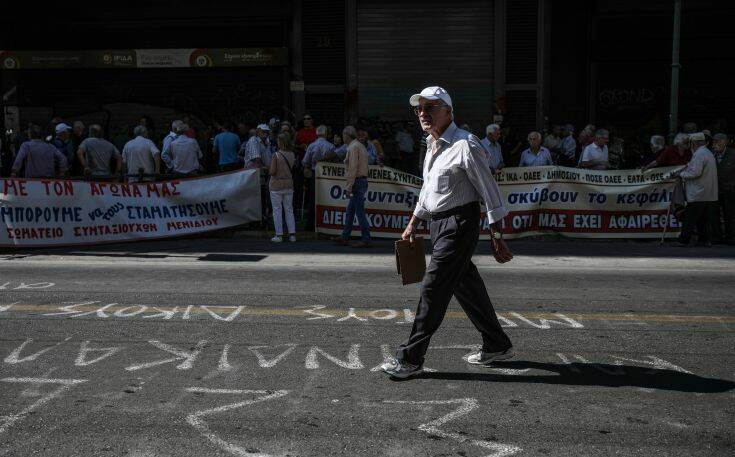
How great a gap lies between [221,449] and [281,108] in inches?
726

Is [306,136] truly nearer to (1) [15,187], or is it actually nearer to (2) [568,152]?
(2) [568,152]

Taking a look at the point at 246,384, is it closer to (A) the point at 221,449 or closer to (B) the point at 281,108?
(A) the point at 221,449

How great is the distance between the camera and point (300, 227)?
1544 centimetres

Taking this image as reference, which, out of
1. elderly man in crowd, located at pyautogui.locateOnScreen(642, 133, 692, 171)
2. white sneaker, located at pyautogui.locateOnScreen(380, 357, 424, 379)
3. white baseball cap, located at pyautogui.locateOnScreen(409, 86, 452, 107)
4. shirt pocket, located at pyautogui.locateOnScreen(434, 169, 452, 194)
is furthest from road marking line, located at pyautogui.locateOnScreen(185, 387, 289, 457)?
elderly man in crowd, located at pyautogui.locateOnScreen(642, 133, 692, 171)

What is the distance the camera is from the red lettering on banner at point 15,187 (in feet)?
41.4

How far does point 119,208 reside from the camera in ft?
43.5

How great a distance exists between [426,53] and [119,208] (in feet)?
34.7

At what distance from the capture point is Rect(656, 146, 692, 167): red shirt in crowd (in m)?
14.0

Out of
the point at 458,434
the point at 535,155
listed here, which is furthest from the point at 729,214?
the point at 458,434

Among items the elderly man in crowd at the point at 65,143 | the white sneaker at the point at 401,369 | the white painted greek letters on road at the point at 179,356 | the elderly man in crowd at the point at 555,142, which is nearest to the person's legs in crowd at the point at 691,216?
the elderly man in crowd at the point at 555,142

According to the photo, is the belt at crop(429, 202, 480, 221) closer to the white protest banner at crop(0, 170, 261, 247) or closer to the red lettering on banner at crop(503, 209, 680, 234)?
the red lettering on banner at crop(503, 209, 680, 234)

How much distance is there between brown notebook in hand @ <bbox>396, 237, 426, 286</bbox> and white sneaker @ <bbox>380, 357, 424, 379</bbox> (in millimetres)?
589

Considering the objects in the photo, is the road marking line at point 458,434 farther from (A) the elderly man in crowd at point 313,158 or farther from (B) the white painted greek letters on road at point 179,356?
(A) the elderly man in crowd at point 313,158

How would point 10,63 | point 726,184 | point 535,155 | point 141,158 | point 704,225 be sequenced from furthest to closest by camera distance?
point 10,63
point 535,155
point 141,158
point 726,184
point 704,225
